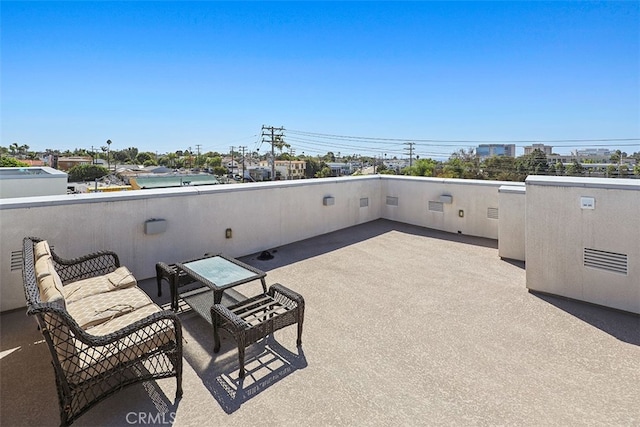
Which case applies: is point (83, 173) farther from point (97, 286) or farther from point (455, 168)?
point (455, 168)

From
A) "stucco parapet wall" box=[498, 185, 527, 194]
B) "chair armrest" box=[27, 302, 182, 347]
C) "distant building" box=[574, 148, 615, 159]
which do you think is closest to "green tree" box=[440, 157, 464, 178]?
"distant building" box=[574, 148, 615, 159]

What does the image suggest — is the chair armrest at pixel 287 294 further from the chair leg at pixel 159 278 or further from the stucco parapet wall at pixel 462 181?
the stucco parapet wall at pixel 462 181

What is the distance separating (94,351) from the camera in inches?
84.0

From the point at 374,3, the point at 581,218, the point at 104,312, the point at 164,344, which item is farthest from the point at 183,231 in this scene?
the point at 374,3

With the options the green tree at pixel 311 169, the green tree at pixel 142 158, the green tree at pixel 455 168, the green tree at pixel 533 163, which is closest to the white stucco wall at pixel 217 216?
the green tree at pixel 533 163

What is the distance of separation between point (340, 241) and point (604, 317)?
14.9 ft

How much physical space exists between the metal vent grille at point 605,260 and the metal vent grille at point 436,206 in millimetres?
4034

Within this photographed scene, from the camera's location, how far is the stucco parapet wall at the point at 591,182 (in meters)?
3.58

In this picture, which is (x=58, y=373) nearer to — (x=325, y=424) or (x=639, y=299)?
(x=325, y=424)

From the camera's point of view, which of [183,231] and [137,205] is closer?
[137,205]

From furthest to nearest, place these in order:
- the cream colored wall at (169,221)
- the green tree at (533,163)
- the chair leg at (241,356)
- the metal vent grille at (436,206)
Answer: the green tree at (533,163), the metal vent grille at (436,206), the cream colored wall at (169,221), the chair leg at (241,356)

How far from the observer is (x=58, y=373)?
1.93 metres

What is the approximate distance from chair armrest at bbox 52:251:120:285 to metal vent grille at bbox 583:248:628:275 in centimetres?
596

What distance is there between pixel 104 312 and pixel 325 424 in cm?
210
